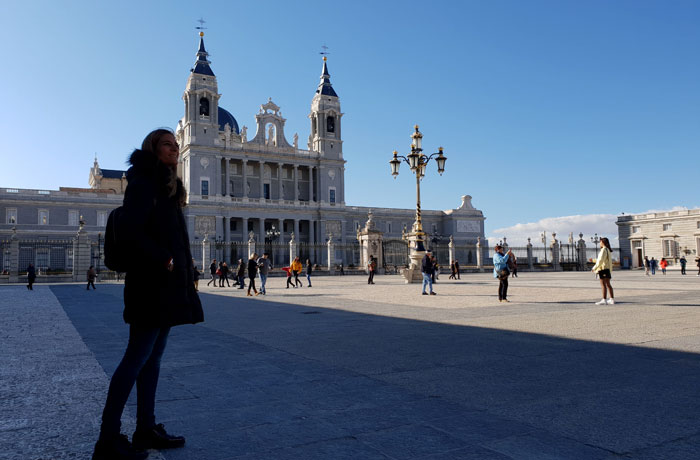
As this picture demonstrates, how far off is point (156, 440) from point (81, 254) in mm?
32470

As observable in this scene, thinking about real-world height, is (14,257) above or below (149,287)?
above

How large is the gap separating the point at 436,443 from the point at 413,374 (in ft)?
6.02

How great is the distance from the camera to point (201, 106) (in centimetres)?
5794

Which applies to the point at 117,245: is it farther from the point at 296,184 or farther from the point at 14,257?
the point at 296,184

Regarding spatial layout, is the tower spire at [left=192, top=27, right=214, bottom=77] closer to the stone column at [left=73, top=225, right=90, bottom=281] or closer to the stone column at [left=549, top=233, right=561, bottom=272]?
the stone column at [left=73, top=225, right=90, bottom=281]

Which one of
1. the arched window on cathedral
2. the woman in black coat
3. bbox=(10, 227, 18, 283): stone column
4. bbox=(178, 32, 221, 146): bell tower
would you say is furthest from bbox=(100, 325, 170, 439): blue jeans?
the arched window on cathedral

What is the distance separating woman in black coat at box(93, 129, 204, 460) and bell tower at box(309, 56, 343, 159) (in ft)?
205

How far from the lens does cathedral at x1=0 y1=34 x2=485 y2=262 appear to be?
54062mm

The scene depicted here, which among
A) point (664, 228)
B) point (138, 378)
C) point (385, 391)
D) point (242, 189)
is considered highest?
point (242, 189)

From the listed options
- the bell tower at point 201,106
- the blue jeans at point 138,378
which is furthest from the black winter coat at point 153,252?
the bell tower at point 201,106

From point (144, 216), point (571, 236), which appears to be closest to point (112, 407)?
point (144, 216)

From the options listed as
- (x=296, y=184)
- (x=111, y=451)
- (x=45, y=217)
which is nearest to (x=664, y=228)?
(x=296, y=184)

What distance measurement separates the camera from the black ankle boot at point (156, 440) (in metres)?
2.95

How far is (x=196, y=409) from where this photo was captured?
375 cm
